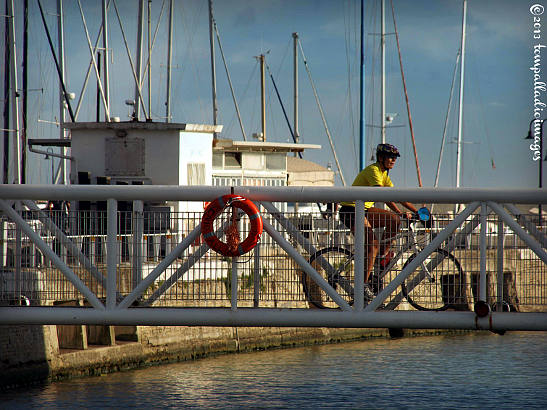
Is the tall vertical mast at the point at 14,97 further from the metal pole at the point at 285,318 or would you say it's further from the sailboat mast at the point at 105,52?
the metal pole at the point at 285,318

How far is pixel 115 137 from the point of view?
2602 cm

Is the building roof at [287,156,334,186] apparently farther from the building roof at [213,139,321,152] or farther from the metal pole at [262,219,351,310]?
the metal pole at [262,219,351,310]

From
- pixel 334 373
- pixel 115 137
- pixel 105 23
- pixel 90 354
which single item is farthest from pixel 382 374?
pixel 105 23

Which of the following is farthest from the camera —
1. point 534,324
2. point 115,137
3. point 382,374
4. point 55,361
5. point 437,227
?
point 115,137

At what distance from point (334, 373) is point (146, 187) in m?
11.7

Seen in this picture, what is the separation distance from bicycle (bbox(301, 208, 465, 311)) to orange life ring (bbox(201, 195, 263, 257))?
3.11ft

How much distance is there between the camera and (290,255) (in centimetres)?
947

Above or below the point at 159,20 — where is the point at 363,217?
below

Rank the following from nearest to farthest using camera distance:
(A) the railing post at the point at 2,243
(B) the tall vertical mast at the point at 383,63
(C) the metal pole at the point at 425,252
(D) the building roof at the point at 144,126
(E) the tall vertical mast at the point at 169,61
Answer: (C) the metal pole at the point at 425,252
(A) the railing post at the point at 2,243
(D) the building roof at the point at 144,126
(E) the tall vertical mast at the point at 169,61
(B) the tall vertical mast at the point at 383,63

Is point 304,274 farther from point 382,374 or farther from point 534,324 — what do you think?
point 382,374

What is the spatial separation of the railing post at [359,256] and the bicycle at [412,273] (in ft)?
1.50

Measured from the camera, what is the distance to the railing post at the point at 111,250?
32.2ft

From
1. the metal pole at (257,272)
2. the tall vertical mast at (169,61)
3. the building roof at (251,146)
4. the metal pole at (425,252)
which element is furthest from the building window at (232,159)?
the metal pole at (425,252)

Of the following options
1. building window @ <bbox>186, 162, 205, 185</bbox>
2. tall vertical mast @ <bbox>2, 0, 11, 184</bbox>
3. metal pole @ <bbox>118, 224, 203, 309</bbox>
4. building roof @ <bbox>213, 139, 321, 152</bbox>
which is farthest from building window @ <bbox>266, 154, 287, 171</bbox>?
metal pole @ <bbox>118, 224, 203, 309</bbox>
